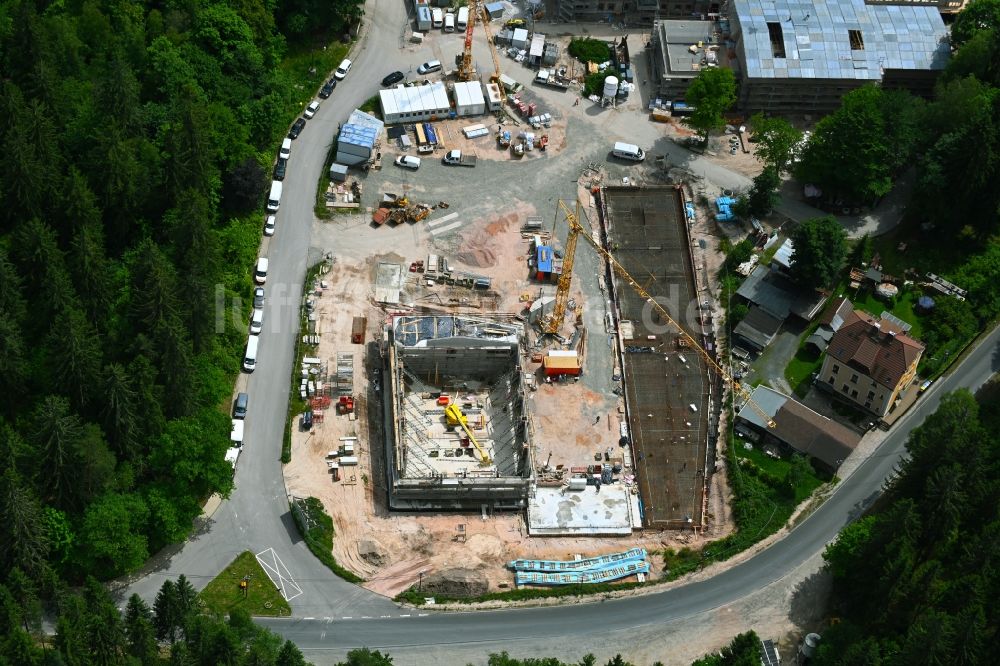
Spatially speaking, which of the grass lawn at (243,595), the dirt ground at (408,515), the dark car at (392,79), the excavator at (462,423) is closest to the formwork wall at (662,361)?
the dirt ground at (408,515)

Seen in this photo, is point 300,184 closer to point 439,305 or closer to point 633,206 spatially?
point 439,305

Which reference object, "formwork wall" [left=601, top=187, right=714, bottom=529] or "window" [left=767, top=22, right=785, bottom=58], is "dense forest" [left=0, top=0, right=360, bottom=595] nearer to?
"formwork wall" [left=601, top=187, right=714, bottom=529]

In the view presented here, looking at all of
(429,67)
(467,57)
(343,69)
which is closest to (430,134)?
(429,67)

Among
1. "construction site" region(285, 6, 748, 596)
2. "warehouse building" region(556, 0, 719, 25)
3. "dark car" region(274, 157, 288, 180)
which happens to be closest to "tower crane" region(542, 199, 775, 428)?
"construction site" region(285, 6, 748, 596)

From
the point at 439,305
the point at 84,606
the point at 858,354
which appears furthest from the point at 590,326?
the point at 84,606

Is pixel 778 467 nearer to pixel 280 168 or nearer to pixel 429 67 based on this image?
pixel 280 168
